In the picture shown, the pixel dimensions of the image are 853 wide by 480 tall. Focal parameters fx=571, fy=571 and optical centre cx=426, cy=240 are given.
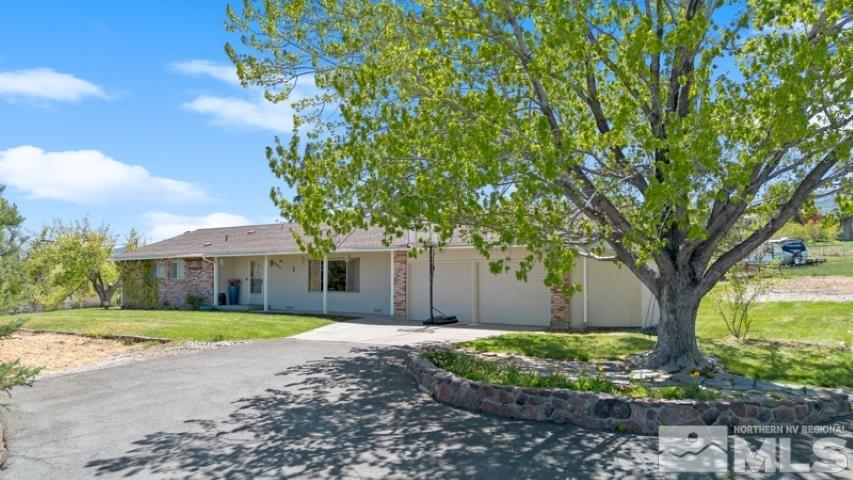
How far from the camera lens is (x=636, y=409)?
6809 mm

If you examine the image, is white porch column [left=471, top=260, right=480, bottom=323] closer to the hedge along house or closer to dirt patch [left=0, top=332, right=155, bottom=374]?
the hedge along house

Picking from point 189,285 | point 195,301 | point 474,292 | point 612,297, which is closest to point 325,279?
point 474,292

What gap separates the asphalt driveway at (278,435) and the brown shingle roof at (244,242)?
35.3ft

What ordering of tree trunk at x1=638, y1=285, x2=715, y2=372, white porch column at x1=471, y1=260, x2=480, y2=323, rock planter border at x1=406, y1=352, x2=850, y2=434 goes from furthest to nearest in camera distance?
white porch column at x1=471, y1=260, x2=480, y2=323 → tree trunk at x1=638, y1=285, x2=715, y2=372 → rock planter border at x1=406, y1=352, x2=850, y2=434

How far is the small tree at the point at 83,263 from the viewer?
2769cm

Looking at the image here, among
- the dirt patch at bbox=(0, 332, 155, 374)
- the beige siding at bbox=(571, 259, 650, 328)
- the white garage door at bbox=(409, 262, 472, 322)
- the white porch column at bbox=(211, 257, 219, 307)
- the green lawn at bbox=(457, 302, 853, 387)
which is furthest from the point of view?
the white porch column at bbox=(211, 257, 219, 307)

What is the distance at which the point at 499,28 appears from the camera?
9266 mm

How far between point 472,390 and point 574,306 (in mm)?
9328

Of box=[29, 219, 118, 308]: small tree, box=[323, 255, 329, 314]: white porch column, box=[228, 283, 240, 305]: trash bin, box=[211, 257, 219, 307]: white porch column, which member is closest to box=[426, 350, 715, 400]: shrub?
box=[323, 255, 329, 314]: white porch column

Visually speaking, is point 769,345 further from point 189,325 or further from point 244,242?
point 244,242

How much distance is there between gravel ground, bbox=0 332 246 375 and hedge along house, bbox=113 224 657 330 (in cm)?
550

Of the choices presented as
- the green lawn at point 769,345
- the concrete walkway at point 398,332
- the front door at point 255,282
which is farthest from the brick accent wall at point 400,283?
the front door at point 255,282

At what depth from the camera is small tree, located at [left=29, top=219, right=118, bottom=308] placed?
90.8ft

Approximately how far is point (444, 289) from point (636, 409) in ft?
41.4
